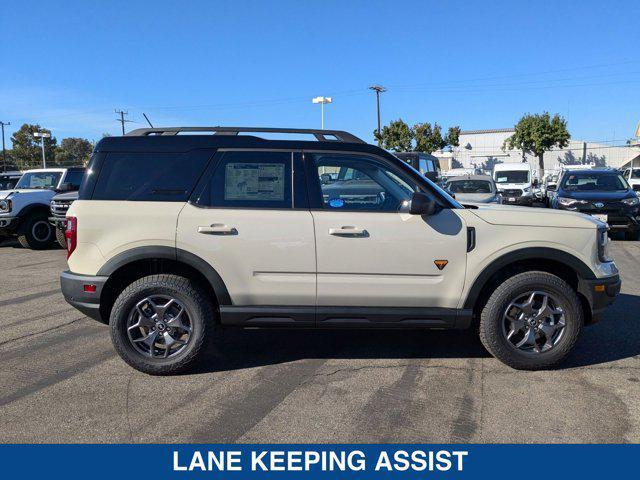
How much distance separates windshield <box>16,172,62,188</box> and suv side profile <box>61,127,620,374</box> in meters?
11.2

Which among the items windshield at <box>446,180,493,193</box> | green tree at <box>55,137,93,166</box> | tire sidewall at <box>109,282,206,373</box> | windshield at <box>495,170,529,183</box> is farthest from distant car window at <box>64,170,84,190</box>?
green tree at <box>55,137,93,166</box>

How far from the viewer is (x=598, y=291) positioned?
429 cm

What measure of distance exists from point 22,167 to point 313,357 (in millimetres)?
86039

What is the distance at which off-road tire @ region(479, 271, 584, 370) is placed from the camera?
422cm

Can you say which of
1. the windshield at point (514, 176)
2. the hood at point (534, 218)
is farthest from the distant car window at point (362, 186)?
the windshield at point (514, 176)

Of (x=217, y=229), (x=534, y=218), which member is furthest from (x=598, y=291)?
(x=217, y=229)

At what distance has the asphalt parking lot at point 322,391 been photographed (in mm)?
3383

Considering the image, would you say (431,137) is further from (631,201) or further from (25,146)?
(25,146)

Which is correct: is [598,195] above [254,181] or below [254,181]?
below

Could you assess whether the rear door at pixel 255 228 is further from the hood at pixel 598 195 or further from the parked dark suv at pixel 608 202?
the hood at pixel 598 195

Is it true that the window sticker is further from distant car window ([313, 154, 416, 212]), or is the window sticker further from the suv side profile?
distant car window ([313, 154, 416, 212])

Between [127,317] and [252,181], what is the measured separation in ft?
4.84

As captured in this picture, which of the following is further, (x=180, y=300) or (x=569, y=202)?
(x=569, y=202)

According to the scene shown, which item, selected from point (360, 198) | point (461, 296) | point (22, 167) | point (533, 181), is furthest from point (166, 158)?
point (22, 167)
